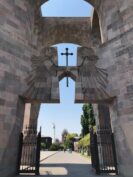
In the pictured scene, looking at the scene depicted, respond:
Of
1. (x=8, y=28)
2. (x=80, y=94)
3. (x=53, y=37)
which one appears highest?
(x=53, y=37)

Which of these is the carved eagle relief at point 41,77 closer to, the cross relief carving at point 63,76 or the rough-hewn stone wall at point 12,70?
the cross relief carving at point 63,76

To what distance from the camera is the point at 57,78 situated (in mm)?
9125

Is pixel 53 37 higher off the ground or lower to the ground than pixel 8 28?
higher

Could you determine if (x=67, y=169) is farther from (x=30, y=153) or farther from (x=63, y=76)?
(x=63, y=76)

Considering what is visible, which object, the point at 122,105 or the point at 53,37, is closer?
the point at 122,105

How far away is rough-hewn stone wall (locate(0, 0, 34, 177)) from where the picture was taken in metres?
7.50

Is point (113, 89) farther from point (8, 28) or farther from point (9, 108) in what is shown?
point (8, 28)

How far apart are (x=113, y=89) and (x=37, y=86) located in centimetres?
324

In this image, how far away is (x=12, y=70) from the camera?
27.0 feet

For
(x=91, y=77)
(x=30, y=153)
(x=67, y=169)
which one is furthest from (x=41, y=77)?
(x=30, y=153)

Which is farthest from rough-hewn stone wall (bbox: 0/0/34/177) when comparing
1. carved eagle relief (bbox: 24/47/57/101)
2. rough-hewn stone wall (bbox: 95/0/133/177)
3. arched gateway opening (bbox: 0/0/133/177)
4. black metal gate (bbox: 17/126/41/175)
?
rough-hewn stone wall (bbox: 95/0/133/177)

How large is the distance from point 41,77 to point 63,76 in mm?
1242

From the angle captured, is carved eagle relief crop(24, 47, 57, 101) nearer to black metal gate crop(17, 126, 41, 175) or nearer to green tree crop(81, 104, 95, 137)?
black metal gate crop(17, 126, 41, 175)

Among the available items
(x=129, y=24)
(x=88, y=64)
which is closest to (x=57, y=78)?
(x=88, y=64)
